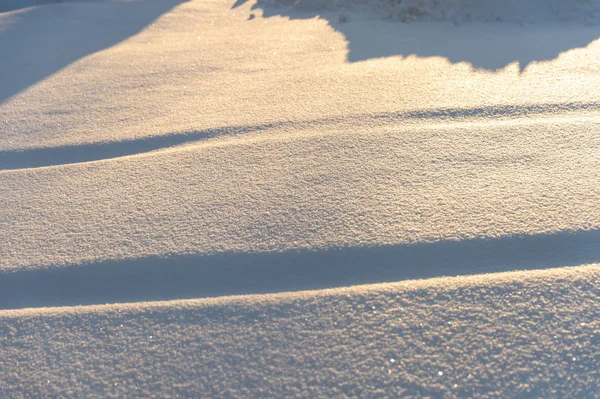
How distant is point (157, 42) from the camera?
15.9ft

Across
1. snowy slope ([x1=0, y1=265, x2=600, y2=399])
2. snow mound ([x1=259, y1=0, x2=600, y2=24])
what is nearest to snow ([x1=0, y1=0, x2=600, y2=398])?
snowy slope ([x1=0, y1=265, x2=600, y2=399])

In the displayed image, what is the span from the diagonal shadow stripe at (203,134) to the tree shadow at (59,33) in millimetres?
1075

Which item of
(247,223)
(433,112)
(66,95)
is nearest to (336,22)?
(433,112)

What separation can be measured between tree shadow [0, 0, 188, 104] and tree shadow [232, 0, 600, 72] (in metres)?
2.07

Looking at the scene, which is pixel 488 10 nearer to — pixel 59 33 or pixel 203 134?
pixel 203 134

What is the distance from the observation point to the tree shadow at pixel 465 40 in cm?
379

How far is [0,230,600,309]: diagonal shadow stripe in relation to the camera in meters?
2.05

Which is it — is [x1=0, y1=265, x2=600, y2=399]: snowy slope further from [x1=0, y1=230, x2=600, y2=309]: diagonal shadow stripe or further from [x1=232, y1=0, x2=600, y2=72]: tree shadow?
[x1=232, y1=0, x2=600, y2=72]: tree shadow

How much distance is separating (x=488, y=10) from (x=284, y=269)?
389 cm

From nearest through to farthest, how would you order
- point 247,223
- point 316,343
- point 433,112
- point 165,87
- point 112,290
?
1. point 316,343
2. point 112,290
3. point 247,223
4. point 433,112
5. point 165,87

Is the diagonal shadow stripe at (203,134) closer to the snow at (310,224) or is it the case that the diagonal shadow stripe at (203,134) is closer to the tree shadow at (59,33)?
the snow at (310,224)

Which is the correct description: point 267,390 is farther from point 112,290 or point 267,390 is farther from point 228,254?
point 112,290

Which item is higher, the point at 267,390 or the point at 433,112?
the point at 433,112

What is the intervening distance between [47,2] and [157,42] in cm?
238
